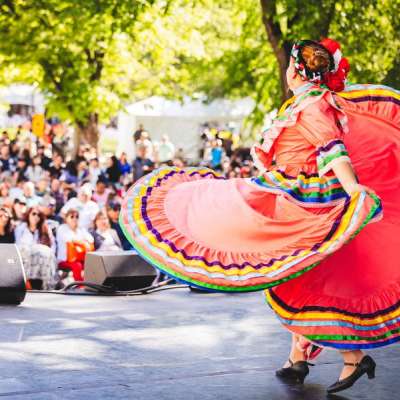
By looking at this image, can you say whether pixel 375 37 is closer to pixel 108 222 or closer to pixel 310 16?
pixel 310 16

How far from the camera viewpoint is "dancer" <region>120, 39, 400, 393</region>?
457 cm

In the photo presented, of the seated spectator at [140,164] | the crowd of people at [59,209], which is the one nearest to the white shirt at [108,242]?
the crowd of people at [59,209]

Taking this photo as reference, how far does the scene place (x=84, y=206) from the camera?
1272 cm

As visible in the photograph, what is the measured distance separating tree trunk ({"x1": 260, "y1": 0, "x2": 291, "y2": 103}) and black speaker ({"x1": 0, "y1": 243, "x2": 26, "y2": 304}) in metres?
6.35

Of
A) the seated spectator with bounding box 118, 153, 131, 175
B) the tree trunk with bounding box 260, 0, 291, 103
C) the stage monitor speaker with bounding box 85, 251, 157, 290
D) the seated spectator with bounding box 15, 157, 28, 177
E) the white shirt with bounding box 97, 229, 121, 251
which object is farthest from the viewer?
the seated spectator with bounding box 118, 153, 131, 175

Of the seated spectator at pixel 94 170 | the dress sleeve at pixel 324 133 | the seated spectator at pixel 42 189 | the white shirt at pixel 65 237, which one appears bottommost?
the seated spectator at pixel 94 170

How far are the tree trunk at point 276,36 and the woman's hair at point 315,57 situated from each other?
26.6 ft

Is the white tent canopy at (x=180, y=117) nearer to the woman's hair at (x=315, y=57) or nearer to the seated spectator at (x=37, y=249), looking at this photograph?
the seated spectator at (x=37, y=249)

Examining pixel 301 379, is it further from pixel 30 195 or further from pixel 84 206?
pixel 30 195

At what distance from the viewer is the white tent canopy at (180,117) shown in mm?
27848

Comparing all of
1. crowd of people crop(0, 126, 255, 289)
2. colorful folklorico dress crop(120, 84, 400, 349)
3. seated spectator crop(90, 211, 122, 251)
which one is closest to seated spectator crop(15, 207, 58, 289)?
crowd of people crop(0, 126, 255, 289)

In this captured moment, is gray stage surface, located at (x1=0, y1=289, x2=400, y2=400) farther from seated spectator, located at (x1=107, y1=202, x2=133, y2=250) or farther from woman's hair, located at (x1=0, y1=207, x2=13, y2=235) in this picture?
seated spectator, located at (x1=107, y1=202, x2=133, y2=250)

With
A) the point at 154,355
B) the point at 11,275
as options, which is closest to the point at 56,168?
the point at 11,275

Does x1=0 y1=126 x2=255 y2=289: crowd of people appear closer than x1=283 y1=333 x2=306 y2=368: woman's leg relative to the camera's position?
No
